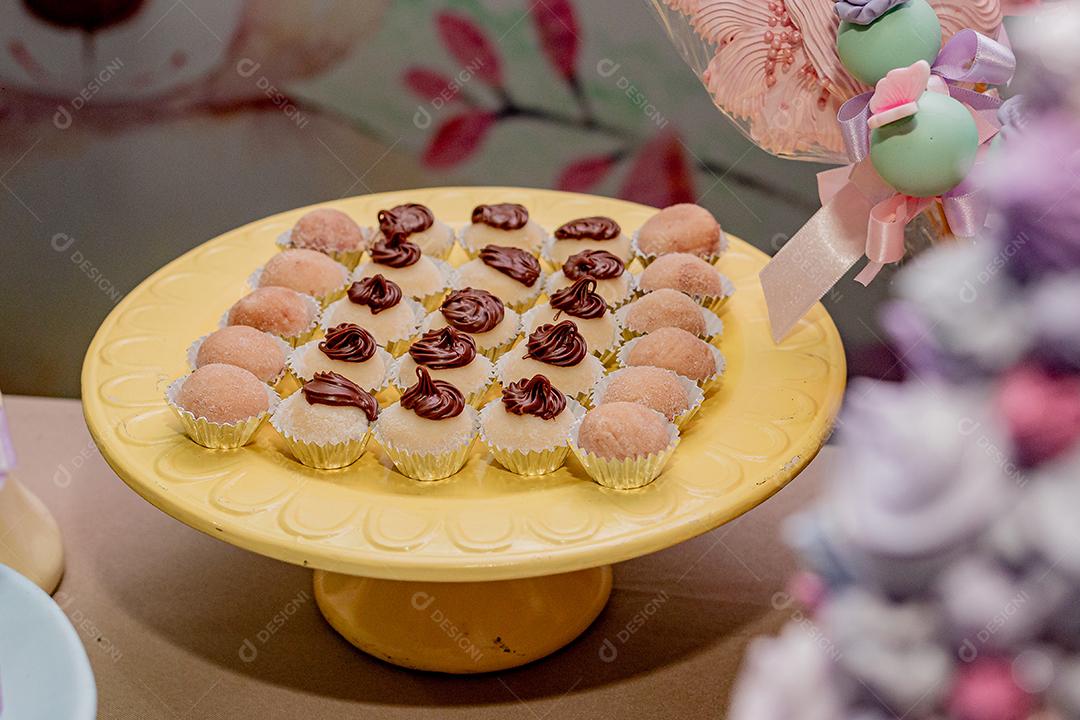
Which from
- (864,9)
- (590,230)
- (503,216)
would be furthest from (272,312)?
(864,9)

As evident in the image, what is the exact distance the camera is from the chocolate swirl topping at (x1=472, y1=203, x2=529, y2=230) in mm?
2211

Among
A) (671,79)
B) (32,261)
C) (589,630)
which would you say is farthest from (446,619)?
(32,261)

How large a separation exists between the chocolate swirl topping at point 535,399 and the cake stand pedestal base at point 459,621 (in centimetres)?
36

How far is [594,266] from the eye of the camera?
206cm

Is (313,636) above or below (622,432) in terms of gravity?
below

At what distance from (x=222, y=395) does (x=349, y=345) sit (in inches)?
8.9

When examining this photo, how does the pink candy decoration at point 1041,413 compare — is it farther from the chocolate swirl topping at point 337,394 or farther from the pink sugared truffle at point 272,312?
the pink sugared truffle at point 272,312

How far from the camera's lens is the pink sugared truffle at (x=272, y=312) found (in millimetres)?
1949

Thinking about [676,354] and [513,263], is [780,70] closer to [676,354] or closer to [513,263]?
[676,354]

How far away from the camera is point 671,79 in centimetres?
245
